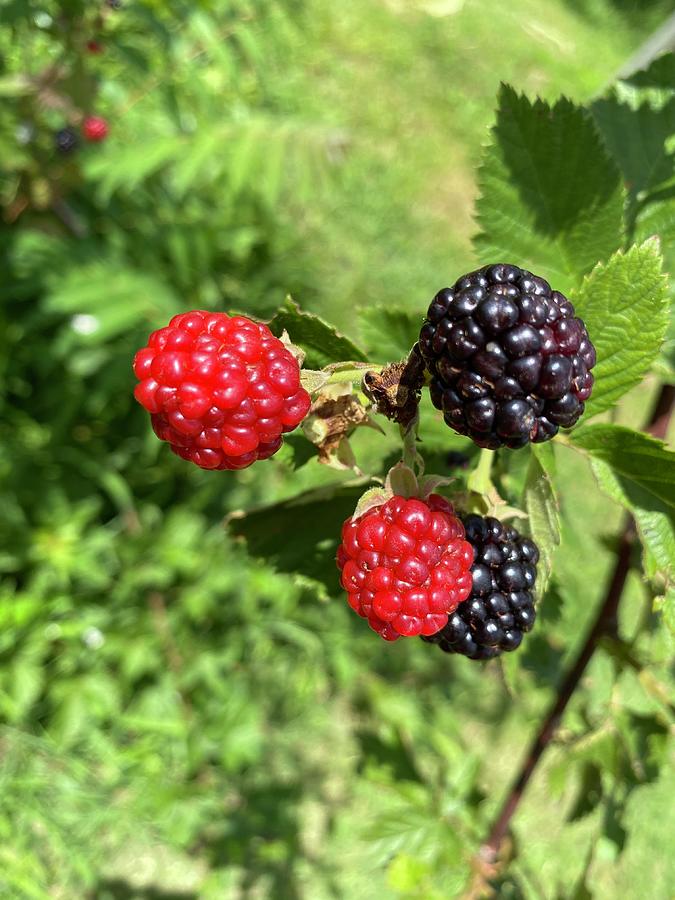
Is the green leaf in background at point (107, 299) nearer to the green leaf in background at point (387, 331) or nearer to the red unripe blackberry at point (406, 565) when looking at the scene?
the green leaf in background at point (387, 331)

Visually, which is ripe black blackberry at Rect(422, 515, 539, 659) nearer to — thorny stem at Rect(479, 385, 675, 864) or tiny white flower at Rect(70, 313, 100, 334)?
thorny stem at Rect(479, 385, 675, 864)

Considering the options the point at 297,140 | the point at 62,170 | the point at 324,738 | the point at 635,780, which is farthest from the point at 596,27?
the point at 635,780

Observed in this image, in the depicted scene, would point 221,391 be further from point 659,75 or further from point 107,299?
point 107,299

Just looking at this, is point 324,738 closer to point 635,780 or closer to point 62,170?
point 635,780

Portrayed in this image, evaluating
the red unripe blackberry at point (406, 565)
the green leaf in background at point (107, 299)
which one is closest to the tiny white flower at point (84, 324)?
the green leaf in background at point (107, 299)

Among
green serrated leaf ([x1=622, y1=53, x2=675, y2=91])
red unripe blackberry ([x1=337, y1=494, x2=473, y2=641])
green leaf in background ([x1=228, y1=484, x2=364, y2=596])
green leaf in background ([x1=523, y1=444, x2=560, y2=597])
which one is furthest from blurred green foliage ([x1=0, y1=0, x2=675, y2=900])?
green serrated leaf ([x1=622, y1=53, x2=675, y2=91])

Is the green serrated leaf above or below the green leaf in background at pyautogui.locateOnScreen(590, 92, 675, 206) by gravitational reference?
above

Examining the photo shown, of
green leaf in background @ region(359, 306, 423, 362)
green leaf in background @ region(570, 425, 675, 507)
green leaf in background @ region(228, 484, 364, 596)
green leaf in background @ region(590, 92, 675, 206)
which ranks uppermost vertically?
green leaf in background @ region(590, 92, 675, 206)
